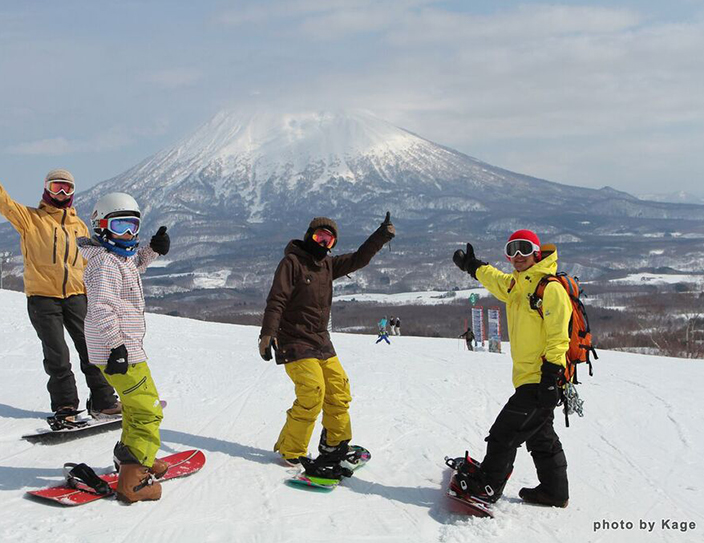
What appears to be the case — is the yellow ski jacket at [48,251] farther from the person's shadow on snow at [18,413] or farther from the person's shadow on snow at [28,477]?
the person's shadow on snow at [28,477]

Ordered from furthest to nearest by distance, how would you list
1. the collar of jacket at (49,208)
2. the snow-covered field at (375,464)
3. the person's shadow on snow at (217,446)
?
the collar of jacket at (49,208), the person's shadow on snow at (217,446), the snow-covered field at (375,464)

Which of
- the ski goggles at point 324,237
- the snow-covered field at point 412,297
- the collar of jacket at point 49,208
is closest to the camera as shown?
the ski goggles at point 324,237

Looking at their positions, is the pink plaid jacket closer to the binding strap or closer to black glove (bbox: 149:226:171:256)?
black glove (bbox: 149:226:171:256)

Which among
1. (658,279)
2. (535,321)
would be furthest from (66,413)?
(658,279)

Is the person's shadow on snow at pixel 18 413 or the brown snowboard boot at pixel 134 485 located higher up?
the brown snowboard boot at pixel 134 485

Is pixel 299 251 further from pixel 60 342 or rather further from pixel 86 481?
pixel 60 342

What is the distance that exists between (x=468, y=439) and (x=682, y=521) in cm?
196

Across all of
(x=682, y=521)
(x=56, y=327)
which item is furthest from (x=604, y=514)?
(x=56, y=327)

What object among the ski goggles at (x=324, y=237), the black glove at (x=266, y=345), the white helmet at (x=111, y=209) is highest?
the white helmet at (x=111, y=209)

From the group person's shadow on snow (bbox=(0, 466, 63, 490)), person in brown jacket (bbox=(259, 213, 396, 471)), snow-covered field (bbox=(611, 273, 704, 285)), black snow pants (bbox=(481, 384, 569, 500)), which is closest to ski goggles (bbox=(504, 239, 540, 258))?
black snow pants (bbox=(481, 384, 569, 500))

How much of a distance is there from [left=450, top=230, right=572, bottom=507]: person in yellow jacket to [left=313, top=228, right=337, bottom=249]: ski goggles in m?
1.24

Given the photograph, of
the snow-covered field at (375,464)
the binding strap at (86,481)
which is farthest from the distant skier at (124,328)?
the snow-covered field at (375,464)

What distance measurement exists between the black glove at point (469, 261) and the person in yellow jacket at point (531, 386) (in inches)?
14.7

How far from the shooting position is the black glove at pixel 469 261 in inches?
183
